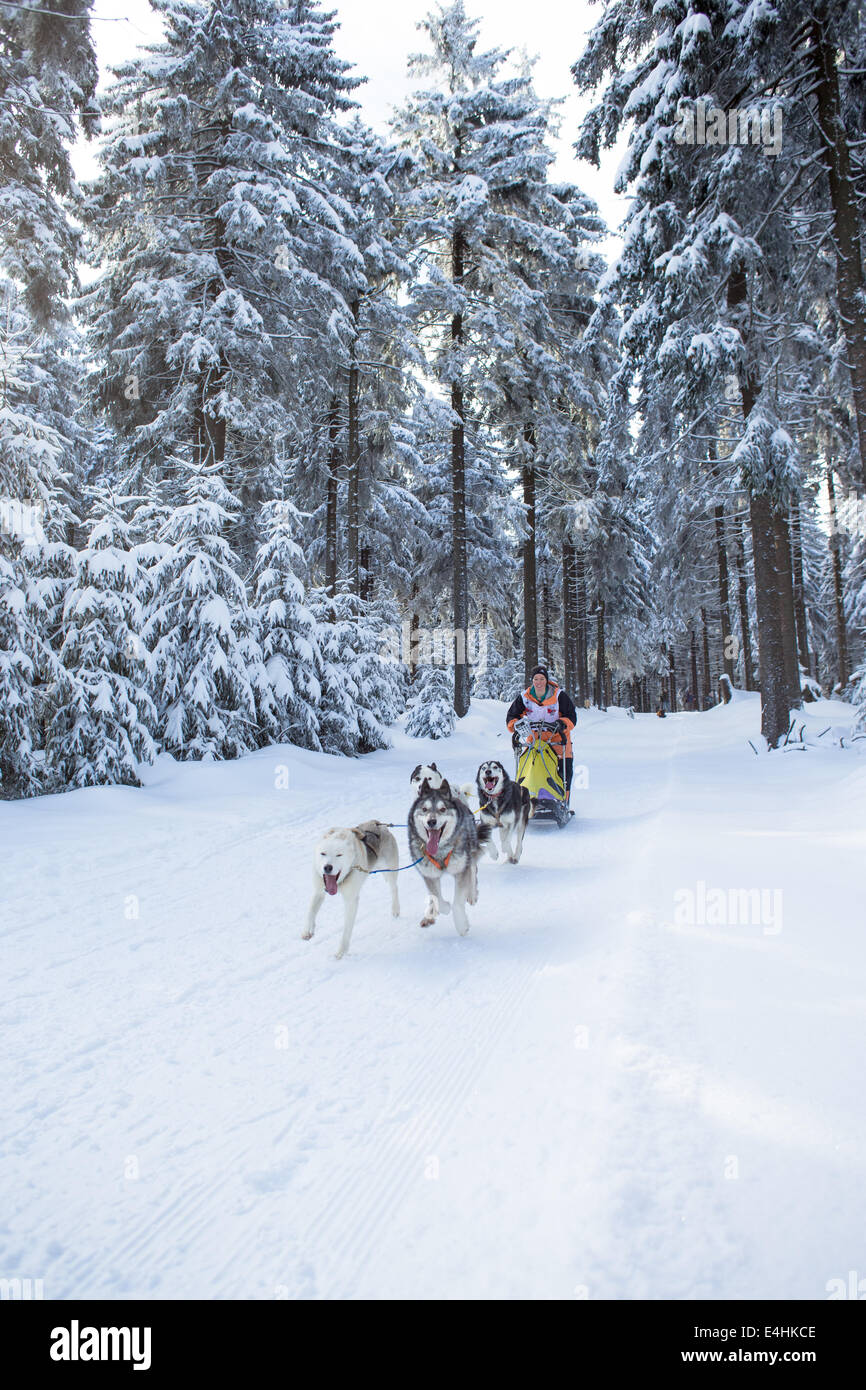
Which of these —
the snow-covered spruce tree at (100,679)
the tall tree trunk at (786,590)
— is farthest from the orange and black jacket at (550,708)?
the tall tree trunk at (786,590)

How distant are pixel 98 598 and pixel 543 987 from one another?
7.91 m

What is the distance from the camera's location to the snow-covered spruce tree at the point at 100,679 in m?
9.29

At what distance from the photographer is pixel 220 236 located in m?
15.7

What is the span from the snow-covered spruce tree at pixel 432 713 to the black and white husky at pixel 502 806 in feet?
34.2

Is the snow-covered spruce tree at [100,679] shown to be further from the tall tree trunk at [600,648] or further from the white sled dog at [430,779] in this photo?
the tall tree trunk at [600,648]

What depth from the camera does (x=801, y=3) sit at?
32.8 ft

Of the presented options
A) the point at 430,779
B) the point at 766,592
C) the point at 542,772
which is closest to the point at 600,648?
the point at 766,592

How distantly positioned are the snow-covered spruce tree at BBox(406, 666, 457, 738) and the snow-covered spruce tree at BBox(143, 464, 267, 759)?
21.7 feet

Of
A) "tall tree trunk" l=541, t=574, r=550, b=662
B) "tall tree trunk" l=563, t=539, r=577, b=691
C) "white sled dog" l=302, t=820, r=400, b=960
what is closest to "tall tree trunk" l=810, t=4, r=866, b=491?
"white sled dog" l=302, t=820, r=400, b=960

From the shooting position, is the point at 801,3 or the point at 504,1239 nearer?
the point at 504,1239

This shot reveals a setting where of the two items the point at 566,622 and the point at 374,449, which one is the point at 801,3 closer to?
the point at 374,449

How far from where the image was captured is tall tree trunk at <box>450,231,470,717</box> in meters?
20.1

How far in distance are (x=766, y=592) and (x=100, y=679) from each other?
1155cm
